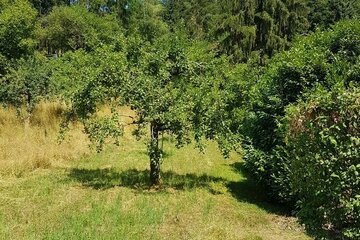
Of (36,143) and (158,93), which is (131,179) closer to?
(158,93)

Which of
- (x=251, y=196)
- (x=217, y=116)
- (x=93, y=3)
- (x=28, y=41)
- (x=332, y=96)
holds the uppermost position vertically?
(x=93, y=3)

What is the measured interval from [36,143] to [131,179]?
4.98 m

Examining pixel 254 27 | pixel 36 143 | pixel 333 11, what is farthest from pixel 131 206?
pixel 333 11

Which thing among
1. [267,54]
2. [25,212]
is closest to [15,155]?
[25,212]

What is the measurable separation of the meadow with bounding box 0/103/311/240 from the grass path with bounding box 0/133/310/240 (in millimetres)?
21

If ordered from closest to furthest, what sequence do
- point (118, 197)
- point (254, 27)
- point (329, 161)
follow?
point (329, 161)
point (118, 197)
point (254, 27)

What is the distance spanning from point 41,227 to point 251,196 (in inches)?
262

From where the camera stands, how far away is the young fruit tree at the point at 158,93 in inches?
402

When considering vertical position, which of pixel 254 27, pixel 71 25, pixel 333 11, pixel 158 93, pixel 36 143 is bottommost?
pixel 36 143

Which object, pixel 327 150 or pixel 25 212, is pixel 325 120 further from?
pixel 25 212

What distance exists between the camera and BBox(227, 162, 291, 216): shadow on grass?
11.5 metres

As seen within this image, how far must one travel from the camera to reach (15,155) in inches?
524

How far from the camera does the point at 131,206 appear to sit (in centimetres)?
970

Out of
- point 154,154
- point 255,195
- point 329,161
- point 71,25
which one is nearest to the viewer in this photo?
point 329,161
